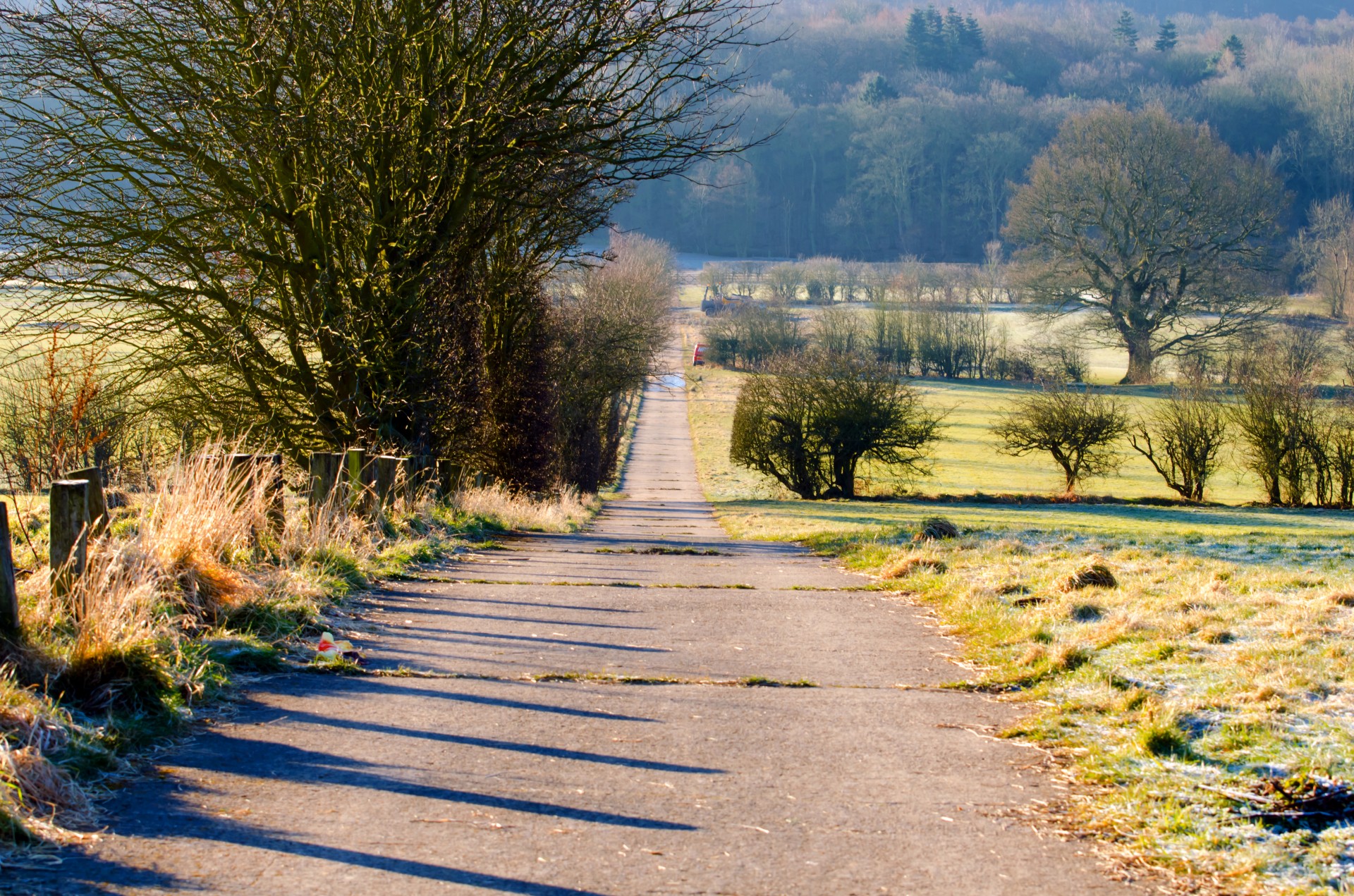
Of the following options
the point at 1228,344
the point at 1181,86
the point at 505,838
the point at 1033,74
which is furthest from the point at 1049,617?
the point at 1033,74

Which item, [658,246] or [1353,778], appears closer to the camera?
[1353,778]

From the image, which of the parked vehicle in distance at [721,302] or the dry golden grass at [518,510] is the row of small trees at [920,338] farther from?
the dry golden grass at [518,510]

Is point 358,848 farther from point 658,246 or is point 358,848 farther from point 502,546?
point 658,246

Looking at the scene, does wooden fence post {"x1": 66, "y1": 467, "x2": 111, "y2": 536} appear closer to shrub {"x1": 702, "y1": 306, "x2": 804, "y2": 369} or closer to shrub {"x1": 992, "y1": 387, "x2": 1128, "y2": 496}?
shrub {"x1": 992, "y1": 387, "x2": 1128, "y2": 496}

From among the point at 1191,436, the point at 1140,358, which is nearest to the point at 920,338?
the point at 1140,358

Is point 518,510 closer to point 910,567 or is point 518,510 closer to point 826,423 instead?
point 910,567

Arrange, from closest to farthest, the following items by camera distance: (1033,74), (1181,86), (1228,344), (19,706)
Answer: (19,706), (1228,344), (1181,86), (1033,74)

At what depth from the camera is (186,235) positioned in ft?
43.6

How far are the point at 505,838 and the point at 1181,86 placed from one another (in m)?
175

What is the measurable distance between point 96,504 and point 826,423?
3303 centimetres

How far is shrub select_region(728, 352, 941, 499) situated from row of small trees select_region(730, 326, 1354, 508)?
4 cm

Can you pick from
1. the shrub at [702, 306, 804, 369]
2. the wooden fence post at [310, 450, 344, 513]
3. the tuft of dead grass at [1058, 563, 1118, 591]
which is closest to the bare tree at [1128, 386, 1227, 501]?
the tuft of dead grass at [1058, 563, 1118, 591]

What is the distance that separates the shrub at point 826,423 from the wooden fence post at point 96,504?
32271 mm

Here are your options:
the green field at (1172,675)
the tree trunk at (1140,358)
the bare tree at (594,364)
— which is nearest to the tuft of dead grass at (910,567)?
the green field at (1172,675)
